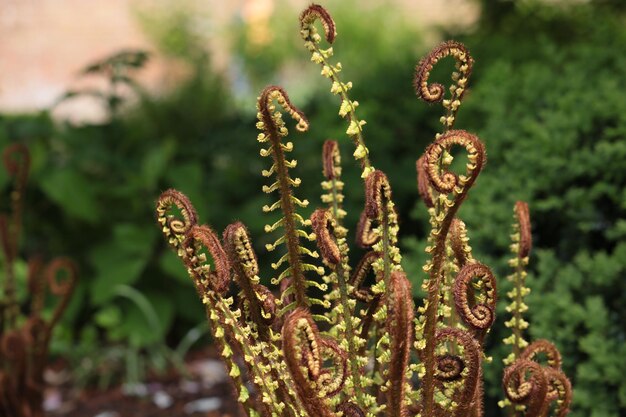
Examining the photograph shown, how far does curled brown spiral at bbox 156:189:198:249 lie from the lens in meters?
1.55

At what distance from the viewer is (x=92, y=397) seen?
426 cm

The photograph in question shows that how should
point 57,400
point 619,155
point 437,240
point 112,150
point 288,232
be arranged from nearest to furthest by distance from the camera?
point 437,240 → point 288,232 → point 619,155 → point 57,400 → point 112,150

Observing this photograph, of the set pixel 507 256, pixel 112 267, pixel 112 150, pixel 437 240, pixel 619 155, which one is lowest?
pixel 437 240

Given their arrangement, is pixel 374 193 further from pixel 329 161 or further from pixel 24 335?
pixel 24 335

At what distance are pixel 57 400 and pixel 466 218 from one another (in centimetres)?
230

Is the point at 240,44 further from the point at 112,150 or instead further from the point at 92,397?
the point at 92,397

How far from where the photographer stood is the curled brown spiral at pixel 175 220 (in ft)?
5.07

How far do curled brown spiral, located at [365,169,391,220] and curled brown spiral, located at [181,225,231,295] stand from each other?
0.80ft

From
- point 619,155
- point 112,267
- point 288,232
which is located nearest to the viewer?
point 288,232

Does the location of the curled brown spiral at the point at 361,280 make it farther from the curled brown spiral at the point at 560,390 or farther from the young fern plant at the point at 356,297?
the curled brown spiral at the point at 560,390

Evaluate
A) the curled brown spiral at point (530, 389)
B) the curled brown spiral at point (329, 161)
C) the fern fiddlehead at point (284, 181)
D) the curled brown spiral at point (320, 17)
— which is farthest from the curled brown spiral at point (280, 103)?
the curled brown spiral at point (530, 389)

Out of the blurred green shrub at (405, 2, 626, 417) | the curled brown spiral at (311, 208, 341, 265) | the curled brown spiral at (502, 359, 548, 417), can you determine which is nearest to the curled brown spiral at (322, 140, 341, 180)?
the curled brown spiral at (311, 208, 341, 265)

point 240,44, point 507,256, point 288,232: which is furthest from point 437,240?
point 240,44

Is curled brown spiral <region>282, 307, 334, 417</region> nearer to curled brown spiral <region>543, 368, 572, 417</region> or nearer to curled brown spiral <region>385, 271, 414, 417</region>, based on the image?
curled brown spiral <region>385, 271, 414, 417</region>
